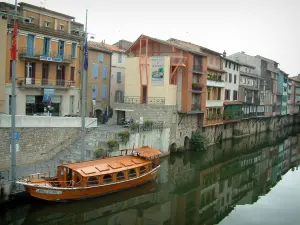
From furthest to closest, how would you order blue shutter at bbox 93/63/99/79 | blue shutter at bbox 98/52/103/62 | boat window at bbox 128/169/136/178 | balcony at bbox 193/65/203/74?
blue shutter at bbox 98/52/103/62 → blue shutter at bbox 93/63/99/79 → balcony at bbox 193/65/203/74 → boat window at bbox 128/169/136/178

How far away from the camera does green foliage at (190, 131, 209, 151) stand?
43062 millimetres

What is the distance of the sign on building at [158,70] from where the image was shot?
1551 inches

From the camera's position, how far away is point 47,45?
35094mm

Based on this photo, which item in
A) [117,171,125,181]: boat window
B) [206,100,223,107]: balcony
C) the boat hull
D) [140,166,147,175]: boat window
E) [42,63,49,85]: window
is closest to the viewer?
the boat hull

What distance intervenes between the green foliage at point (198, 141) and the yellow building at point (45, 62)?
15051 mm

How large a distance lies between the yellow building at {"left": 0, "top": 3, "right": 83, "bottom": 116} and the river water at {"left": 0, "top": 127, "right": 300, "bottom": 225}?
13.6 meters

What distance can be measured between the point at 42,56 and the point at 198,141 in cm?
2115

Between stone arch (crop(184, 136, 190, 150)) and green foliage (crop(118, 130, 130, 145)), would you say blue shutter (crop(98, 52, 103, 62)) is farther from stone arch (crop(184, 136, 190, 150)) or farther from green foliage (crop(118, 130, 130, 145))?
green foliage (crop(118, 130, 130, 145))

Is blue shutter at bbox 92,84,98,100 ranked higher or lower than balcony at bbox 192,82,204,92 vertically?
lower

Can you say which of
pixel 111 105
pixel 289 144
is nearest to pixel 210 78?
pixel 111 105

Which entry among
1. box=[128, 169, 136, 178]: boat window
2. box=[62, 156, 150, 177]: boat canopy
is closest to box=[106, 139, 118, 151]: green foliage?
box=[62, 156, 150, 177]: boat canopy

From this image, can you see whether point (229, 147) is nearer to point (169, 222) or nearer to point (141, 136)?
point (141, 136)

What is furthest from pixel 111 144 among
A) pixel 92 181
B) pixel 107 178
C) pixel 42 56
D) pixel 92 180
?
pixel 42 56

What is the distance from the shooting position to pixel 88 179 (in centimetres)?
2269
